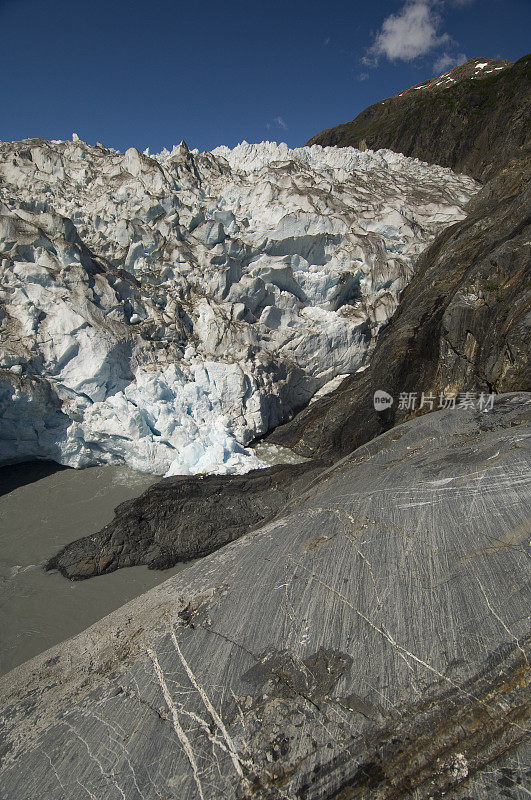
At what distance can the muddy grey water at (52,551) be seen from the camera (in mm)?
6809

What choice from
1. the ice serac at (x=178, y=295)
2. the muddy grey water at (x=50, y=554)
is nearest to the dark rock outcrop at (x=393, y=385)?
the muddy grey water at (x=50, y=554)

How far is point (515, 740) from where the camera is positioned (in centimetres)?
289

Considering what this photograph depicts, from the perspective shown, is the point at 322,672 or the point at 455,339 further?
the point at 455,339

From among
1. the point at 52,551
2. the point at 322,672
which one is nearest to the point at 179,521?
the point at 52,551

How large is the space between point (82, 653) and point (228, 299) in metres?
11.7

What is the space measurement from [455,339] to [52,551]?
1037 cm

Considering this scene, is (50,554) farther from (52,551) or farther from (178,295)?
(178,295)

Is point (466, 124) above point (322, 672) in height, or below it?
above

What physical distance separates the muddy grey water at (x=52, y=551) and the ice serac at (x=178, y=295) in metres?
0.59

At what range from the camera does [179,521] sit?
28.7ft

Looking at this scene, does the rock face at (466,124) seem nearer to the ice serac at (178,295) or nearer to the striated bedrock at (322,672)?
the ice serac at (178,295)

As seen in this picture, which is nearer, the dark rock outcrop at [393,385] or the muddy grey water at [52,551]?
the muddy grey water at [52,551]

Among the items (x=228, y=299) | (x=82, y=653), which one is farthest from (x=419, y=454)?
(x=228, y=299)

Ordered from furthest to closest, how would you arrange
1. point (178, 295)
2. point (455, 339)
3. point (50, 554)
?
point (178, 295)
point (455, 339)
point (50, 554)
